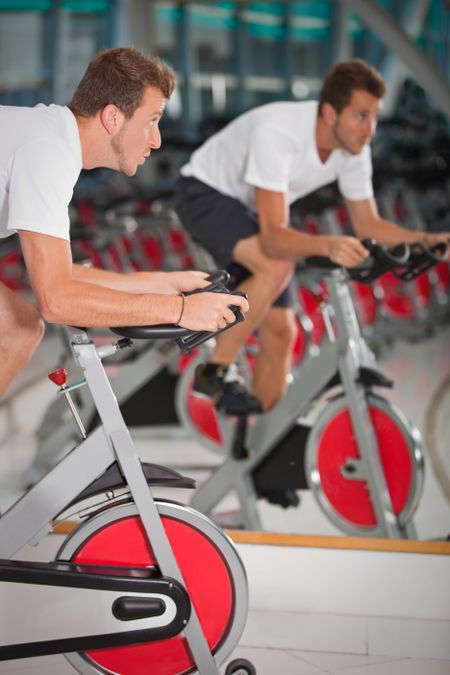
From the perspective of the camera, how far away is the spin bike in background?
327 cm

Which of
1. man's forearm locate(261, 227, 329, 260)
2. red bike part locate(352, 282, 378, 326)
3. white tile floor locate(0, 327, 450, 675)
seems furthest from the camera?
red bike part locate(352, 282, 378, 326)

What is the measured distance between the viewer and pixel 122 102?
86.4 inches

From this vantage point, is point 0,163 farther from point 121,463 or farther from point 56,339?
point 56,339

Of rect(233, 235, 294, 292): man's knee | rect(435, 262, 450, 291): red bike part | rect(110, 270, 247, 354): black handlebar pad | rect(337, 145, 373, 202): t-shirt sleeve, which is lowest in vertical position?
rect(435, 262, 450, 291): red bike part

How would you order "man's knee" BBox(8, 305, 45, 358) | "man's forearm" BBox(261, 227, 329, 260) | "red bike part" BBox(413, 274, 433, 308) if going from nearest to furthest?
"man's knee" BBox(8, 305, 45, 358) → "man's forearm" BBox(261, 227, 329, 260) → "red bike part" BBox(413, 274, 433, 308)

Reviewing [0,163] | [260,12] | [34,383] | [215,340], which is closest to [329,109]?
[215,340]

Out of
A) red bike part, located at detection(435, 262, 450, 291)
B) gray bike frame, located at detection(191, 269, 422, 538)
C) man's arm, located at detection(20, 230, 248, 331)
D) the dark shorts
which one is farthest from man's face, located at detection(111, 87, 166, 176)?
red bike part, located at detection(435, 262, 450, 291)

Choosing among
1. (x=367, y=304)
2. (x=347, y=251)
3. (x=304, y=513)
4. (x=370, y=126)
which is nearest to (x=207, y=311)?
(x=347, y=251)

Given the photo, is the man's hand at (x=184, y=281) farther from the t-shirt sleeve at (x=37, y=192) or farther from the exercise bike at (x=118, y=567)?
the t-shirt sleeve at (x=37, y=192)

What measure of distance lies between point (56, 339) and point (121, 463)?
18.8ft

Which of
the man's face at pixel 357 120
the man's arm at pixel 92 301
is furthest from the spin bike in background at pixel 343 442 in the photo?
the man's arm at pixel 92 301

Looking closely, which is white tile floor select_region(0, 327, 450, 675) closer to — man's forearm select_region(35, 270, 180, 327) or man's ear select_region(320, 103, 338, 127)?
man's forearm select_region(35, 270, 180, 327)

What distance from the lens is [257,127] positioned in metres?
3.43

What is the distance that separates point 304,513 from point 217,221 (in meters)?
1.26
